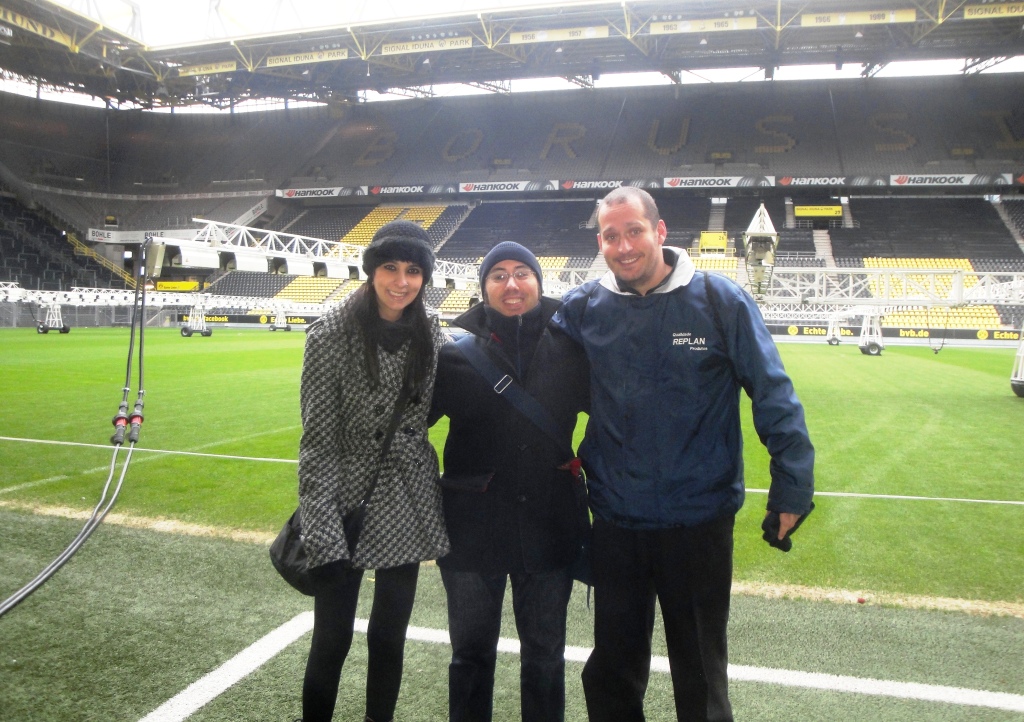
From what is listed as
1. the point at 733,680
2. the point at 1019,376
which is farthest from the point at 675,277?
the point at 1019,376

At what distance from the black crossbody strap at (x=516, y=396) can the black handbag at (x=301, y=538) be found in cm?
27

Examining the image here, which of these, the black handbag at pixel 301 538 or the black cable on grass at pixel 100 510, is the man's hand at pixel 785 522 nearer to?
the black handbag at pixel 301 538

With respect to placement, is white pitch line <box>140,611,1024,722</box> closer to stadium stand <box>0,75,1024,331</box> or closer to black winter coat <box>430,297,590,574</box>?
black winter coat <box>430,297,590,574</box>

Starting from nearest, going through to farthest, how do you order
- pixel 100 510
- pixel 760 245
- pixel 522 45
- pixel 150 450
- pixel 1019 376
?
pixel 100 510, pixel 150 450, pixel 1019 376, pixel 760 245, pixel 522 45

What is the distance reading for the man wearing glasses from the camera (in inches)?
93.0

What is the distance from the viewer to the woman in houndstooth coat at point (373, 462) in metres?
2.26

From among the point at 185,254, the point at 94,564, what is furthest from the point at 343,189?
the point at 94,564

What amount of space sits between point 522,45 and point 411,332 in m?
37.0

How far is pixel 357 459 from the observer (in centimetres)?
233

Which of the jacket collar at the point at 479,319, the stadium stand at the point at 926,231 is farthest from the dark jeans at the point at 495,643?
the stadium stand at the point at 926,231

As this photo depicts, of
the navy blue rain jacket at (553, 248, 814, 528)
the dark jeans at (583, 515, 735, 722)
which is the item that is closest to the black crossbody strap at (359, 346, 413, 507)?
the navy blue rain jacket at (553, 248, 814, 528)

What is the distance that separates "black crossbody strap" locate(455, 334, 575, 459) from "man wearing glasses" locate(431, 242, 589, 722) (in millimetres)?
15

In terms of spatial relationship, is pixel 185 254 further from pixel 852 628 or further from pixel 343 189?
pixel 343 189

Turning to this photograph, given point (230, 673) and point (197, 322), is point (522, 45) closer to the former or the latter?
point (197, 322)
